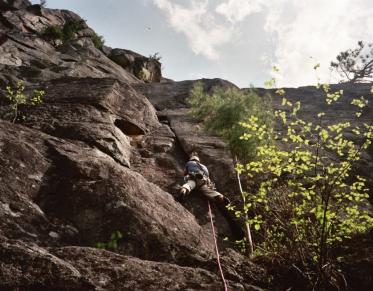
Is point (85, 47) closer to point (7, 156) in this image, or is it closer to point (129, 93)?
point (129, 93)

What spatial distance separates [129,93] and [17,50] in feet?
32.6

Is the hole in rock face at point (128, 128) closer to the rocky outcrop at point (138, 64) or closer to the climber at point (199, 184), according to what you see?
the climber at point (199, 184)

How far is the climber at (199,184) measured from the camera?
10443 millimetres

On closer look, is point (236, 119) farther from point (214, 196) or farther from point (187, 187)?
point (187, 187)

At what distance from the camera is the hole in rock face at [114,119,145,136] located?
14.0 m

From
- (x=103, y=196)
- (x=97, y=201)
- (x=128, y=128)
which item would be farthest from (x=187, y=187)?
(x=128, y=128)

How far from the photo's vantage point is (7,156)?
7.32 m

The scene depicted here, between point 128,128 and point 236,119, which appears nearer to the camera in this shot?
point 236,119

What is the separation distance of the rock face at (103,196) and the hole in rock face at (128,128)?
47 millimetres

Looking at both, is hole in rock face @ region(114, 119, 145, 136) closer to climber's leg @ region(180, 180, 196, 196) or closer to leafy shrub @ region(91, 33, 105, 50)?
climber's leg @ region(180, 180, 196, 196)

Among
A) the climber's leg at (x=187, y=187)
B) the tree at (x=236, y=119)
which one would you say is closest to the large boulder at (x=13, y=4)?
the tree at (x=236, y=119)

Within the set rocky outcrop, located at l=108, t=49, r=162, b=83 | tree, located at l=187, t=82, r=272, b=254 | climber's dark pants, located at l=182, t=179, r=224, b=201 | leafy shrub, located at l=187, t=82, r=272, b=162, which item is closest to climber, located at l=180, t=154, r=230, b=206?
climber's dark pants, located at l=182, t=179, r=224, b=201

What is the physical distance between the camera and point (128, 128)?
1436cm

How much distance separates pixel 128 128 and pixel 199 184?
4831 mm
